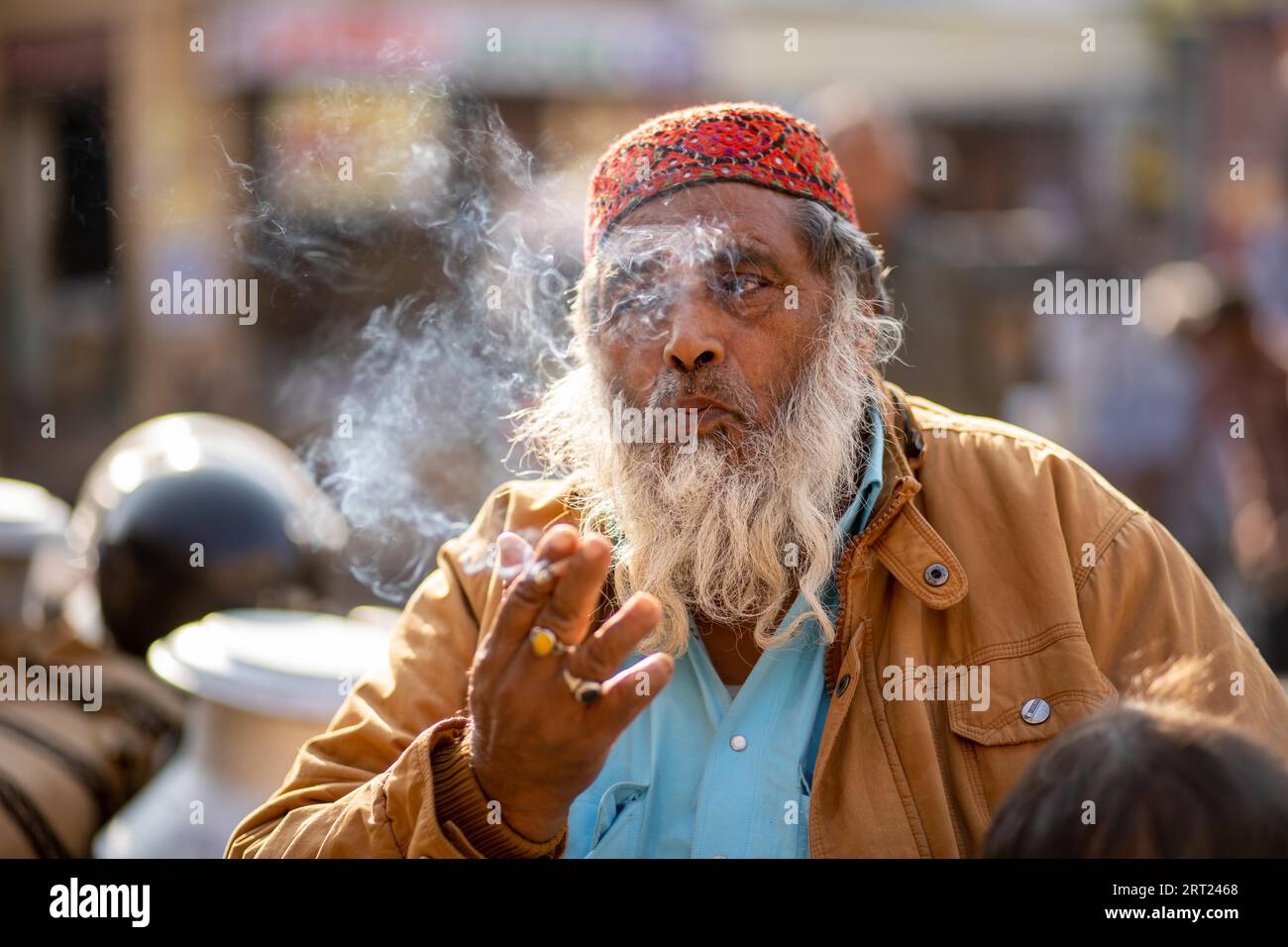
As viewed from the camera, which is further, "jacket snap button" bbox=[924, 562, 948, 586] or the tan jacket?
"jacket snap button" bbox=[924, 562, 948, 586]

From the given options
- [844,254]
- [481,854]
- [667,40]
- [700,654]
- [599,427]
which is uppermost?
[667,40]

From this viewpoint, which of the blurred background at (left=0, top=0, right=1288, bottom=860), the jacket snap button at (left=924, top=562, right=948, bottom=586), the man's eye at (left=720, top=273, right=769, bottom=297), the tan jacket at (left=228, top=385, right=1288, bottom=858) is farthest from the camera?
the blurred background at (left=0, top=0, right=1288, bottom=860)

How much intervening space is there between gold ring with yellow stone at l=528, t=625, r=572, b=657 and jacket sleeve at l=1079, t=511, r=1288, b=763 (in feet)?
3.50

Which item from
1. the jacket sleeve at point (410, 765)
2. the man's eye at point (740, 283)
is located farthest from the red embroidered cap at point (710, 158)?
the jacket sleeve at point (410, 765)

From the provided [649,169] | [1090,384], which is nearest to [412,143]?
[649,169]

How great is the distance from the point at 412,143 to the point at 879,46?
12.6 metres

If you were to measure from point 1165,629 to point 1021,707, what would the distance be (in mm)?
A: 324

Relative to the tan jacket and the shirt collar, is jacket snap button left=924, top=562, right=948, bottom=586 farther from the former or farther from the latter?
the shirt collar

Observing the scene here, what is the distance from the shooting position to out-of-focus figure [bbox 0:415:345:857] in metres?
3.81

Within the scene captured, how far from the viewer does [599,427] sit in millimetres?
2930

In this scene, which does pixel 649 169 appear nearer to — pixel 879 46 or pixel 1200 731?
pixel 1200 731

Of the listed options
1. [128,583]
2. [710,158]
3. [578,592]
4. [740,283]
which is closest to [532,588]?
[578,592]

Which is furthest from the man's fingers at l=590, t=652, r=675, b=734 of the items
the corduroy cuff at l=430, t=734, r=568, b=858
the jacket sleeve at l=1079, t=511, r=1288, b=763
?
the jacket sleeve at l=1079, t=511, r=1288, b=763
